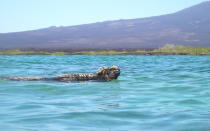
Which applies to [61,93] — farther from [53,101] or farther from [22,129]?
[22,129]

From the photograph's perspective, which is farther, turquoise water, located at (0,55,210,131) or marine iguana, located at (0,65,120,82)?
marine iguana, located at (0,65,120,82)

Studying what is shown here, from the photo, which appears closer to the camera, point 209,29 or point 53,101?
point 53,101

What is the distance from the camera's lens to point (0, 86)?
43.5ft

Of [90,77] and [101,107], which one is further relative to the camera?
[90,77]

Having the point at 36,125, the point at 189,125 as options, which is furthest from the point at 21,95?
the point at 189,125

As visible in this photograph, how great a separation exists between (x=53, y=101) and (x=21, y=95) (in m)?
1.74

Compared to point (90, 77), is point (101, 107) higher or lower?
lower

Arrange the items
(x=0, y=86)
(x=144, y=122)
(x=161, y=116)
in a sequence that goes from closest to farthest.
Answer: (x=144, y=122)
(x=161, y=116)
(x=0, y=86)

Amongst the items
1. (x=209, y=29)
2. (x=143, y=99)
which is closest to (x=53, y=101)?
(x=143, y=99)

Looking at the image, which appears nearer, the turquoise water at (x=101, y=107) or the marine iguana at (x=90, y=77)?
the turquoise water at (x=101, y=107)

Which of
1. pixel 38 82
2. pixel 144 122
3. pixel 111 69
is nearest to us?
pixel 144 122

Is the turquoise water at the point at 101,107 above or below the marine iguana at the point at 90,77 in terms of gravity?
below

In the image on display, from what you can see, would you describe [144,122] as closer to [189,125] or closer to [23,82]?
[189,125]

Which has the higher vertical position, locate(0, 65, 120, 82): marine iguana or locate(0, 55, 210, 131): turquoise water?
locate(0, 65, 120, 82): marine iguana
